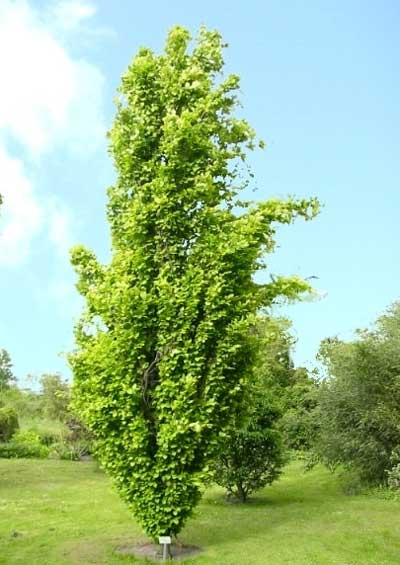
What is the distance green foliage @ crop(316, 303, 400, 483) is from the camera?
67.8 ft

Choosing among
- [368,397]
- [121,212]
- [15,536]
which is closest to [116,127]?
[121,212]

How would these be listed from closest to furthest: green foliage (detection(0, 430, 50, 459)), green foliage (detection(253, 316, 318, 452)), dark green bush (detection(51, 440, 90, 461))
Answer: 1. green foliage (detection(253, 316, 318, 452))
2. dark green bush (detection(51, 440, 90, 461))
3. green foliage (detection(0, 430, 50, 459))

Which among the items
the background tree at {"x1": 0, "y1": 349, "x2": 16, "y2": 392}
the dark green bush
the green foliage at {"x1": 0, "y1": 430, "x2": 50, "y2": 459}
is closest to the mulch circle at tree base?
the dark green bush

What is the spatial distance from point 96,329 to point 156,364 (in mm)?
1640

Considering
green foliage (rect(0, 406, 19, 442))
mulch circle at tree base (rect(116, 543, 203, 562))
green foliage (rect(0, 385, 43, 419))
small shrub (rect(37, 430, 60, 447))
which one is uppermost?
green foliage (rect(0, 385, 43, 419))

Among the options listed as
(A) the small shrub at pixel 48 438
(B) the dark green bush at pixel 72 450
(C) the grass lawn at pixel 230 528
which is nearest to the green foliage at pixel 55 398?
(B) the dark green bush at pixel 72 450

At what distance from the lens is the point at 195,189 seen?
44.8 feet

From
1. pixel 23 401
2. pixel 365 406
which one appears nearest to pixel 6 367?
pixel 23 401

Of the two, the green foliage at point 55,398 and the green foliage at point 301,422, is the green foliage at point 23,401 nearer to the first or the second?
the green foliage at point 55,398

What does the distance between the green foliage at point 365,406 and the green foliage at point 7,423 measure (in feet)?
76.5

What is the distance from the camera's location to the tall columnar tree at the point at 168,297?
12922mm

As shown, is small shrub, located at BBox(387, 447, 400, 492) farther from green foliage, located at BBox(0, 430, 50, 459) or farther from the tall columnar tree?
green foliage, located at BBox(0, 430, 50, 459)

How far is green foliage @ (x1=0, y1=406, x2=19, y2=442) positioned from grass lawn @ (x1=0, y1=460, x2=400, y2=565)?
16304mm

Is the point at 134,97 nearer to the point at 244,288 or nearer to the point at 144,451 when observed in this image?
the point at 244,288
